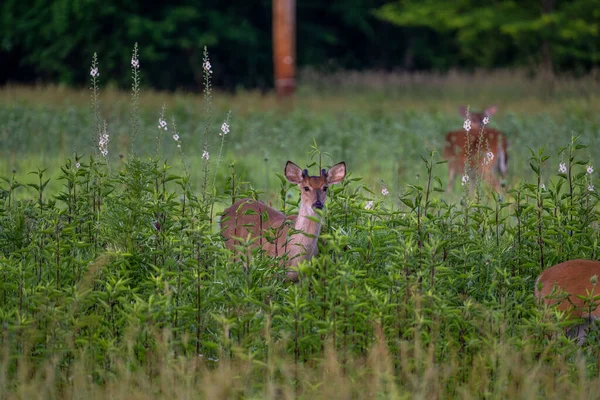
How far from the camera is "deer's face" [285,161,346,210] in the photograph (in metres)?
6.31

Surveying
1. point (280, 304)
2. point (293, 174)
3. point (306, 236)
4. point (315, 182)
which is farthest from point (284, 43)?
point (280, 304)

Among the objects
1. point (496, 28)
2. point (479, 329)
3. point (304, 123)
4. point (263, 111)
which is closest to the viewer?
point (479, 329)

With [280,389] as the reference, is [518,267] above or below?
above

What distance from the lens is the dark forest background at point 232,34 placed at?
25.4 metres

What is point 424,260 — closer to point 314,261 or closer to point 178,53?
point 314,261

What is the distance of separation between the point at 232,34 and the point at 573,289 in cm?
2240

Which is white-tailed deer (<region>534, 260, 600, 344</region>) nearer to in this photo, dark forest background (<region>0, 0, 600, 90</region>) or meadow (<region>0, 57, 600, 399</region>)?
meadow (<region>0, 57, 600, 399</region>)

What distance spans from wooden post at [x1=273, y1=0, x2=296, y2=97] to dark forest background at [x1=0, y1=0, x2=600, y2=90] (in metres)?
4.99

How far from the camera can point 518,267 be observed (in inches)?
226

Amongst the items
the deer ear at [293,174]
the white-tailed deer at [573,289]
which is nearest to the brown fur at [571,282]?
the white-tailed deer at [573,289]

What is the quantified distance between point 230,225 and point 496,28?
23992 mm

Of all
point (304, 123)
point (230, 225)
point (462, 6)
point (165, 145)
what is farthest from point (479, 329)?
point (462, 6)

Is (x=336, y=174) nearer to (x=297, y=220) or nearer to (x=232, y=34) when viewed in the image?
(x=297, y=220)

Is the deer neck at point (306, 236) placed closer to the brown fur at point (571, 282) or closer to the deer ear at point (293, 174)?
the deer ear at point (293, 174)
